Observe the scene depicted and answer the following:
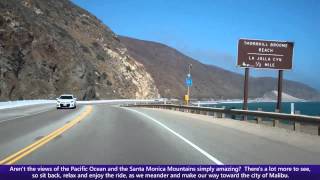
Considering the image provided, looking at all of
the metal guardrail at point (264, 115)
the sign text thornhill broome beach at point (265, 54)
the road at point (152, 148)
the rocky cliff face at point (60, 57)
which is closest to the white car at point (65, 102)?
the metal guardrail at point (264, 115)

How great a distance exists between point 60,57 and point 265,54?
5166 cm

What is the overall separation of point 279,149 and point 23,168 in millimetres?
7692

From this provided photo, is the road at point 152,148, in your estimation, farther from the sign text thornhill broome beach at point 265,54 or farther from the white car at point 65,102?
the white car at point 65,102

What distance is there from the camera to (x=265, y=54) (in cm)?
3750

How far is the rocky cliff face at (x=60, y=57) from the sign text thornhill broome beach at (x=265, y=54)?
124ft

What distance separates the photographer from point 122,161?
1231 centimetres

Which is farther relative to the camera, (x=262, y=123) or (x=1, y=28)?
(x=1, y=28)

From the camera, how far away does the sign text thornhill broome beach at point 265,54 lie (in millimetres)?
37375

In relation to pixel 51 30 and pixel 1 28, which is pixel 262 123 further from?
pixel 51 30

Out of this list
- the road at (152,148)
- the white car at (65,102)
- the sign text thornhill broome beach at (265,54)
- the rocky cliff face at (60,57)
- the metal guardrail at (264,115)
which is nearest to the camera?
the road at (152,148)

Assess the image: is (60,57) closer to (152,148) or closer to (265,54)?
(265,54)

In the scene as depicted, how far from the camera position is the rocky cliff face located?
72688 mm

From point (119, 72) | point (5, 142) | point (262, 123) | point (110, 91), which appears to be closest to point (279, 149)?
point (5, 142)

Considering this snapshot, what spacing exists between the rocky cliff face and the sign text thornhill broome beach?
1491 inches
